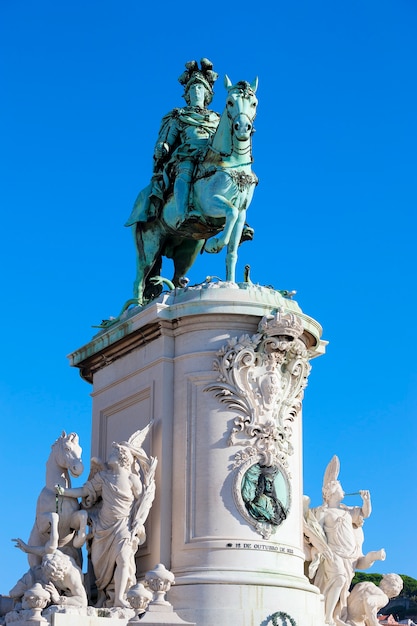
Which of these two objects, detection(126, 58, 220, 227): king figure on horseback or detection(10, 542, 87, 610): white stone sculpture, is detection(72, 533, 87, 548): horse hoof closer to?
detection(10, 542, 87, 610): white stone sculpture

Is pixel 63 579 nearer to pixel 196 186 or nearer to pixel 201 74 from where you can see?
pixel 196 186

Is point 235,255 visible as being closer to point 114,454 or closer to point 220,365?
point 220,365

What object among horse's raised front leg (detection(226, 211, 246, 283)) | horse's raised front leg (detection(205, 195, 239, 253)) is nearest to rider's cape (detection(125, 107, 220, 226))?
horse's raised front leg (detection(205, 195, 239, 253))

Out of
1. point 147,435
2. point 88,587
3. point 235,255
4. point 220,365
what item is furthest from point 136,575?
point 235,255

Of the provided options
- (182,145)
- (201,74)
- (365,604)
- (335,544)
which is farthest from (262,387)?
(201,74)

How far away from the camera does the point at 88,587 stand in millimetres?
19750

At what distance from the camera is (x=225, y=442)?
19.5 m

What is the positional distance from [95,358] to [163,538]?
12.8ft

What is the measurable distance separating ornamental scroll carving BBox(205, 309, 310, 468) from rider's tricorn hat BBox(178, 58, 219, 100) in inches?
206

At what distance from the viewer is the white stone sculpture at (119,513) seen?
19.1 metres

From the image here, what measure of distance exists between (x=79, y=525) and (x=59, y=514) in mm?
372

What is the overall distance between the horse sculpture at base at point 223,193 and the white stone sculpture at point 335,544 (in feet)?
13.1

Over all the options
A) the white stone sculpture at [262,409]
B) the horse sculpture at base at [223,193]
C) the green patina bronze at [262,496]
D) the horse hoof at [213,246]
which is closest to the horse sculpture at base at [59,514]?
the white stone sculpture at [262,409]

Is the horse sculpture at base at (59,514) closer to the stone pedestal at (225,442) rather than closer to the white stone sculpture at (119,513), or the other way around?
the white stone sculpture at (119,513)
